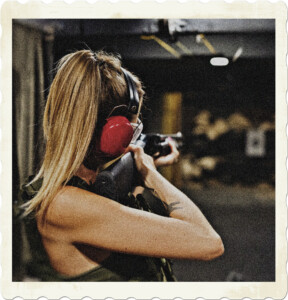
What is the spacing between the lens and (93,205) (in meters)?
1.25

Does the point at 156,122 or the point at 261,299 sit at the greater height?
the point at 156,122

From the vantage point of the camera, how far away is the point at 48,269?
142 centimetres

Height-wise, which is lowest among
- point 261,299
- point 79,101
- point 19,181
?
point 261,299

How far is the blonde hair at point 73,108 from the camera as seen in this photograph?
4.19ft

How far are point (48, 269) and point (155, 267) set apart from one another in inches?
15.8

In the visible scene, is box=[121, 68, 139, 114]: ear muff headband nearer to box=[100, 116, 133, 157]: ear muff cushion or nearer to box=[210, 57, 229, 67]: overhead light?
box=[100, 116, 133, 157]: ear muff cushion

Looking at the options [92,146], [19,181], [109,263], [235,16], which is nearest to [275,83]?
[235,16]

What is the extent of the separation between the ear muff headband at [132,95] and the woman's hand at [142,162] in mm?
137

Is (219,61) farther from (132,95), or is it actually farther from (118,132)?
(118,132)

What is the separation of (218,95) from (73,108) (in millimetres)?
547

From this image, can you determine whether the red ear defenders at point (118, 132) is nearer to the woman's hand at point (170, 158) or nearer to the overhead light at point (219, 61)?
the woman's hand at point (170, 158)

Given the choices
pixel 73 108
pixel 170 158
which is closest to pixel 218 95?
pixel 170 158

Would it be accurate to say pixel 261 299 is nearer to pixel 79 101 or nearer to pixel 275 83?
pixel 275 83

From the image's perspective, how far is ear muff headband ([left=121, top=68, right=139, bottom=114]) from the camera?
1.29m
